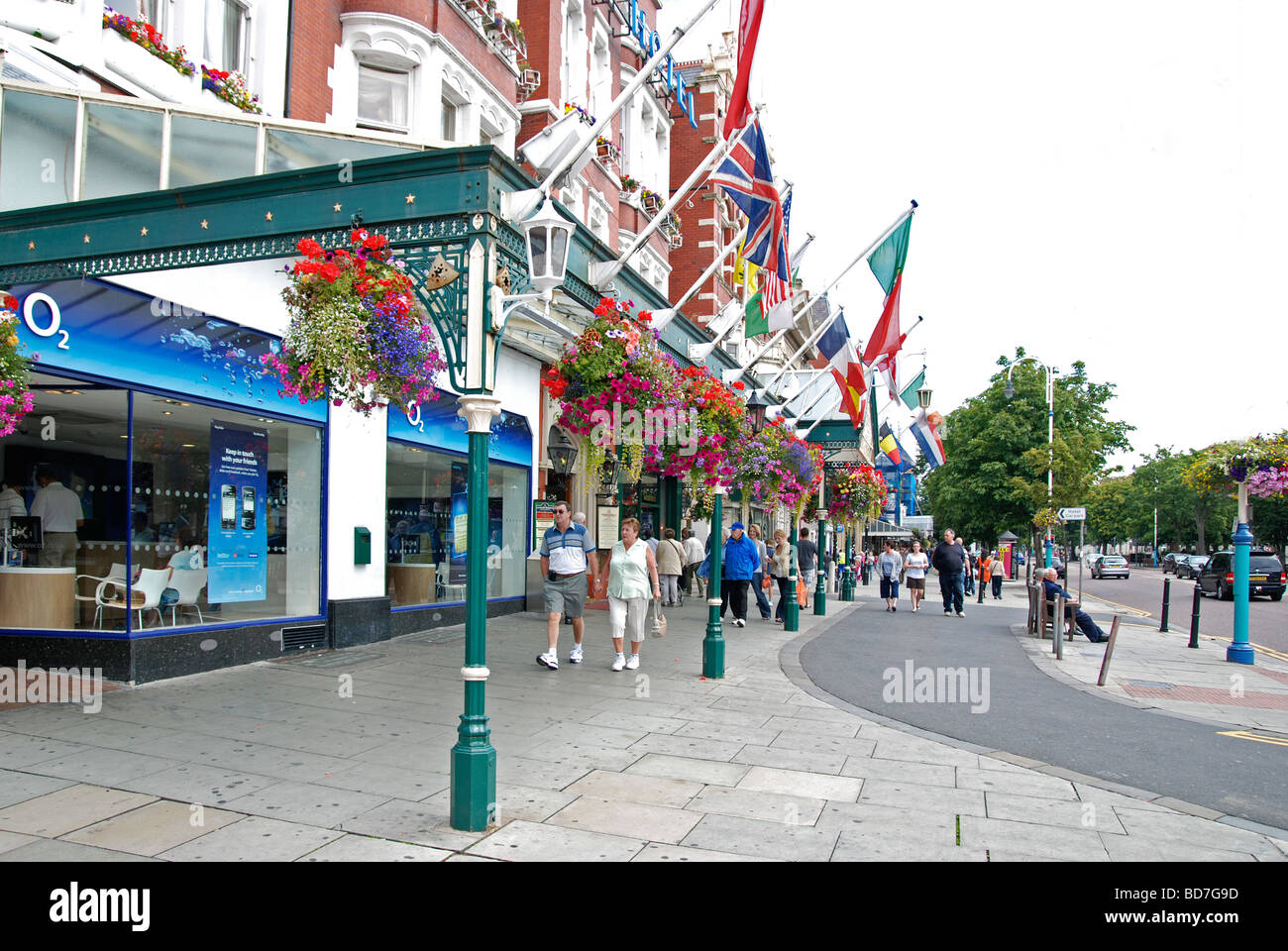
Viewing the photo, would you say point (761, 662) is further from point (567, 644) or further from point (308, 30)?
point (308, 30)

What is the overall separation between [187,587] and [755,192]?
8.22 metres

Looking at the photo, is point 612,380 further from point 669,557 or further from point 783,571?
point 669,557

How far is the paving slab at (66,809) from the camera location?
4.59 m

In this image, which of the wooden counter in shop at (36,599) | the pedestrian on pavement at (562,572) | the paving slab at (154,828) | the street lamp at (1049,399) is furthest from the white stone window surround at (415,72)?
the street lamp at (1049,399)

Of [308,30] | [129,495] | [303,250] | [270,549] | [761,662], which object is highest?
[308,30]

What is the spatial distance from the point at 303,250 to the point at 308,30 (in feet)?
24.9

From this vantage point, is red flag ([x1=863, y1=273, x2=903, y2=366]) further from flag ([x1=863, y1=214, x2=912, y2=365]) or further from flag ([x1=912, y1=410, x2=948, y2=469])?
flag ([x1=912, y1=410, x2=948, y2=469])

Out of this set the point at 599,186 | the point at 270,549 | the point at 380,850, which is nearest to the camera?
the point at 380,850

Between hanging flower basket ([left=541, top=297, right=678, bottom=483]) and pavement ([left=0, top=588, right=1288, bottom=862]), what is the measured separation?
3.81m

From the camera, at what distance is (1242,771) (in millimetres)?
6645

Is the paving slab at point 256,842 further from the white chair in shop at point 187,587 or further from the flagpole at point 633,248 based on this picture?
the flagpole at point 633,248

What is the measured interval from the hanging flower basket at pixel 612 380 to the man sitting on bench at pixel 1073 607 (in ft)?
27.3

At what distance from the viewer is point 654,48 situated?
71.5 feet
